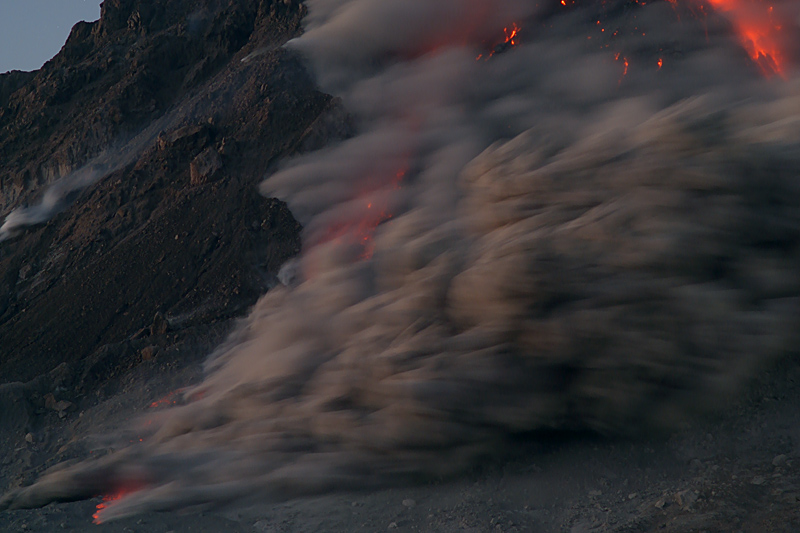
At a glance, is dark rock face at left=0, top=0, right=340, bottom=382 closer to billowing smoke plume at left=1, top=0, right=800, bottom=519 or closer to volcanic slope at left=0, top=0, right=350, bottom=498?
volcanic slope at left=0, top=0, right=350, bottom=498

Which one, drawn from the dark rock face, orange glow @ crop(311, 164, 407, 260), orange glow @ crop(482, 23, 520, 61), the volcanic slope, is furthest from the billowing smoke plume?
orange glow @ crop(482, 23, 520, 61)

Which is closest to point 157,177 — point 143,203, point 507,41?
point 143,203

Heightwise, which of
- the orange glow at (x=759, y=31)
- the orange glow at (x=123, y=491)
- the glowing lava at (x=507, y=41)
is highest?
the glowing lava at (x=507, y=41)

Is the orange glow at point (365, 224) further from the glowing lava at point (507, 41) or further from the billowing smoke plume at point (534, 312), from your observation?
the glowing lava at point (507, 41)

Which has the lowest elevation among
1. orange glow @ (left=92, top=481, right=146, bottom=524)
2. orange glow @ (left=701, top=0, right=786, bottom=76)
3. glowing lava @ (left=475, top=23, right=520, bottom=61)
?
orange glow @ (left=92, top=481, right=146, bottom=524)

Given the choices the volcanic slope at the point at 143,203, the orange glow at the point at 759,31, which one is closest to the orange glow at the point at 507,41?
the volcanic slope at the point at 143,203

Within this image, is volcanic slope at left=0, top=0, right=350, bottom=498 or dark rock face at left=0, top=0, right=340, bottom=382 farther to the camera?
dark rock face at left=0, top=0, right=340, bottom=382
